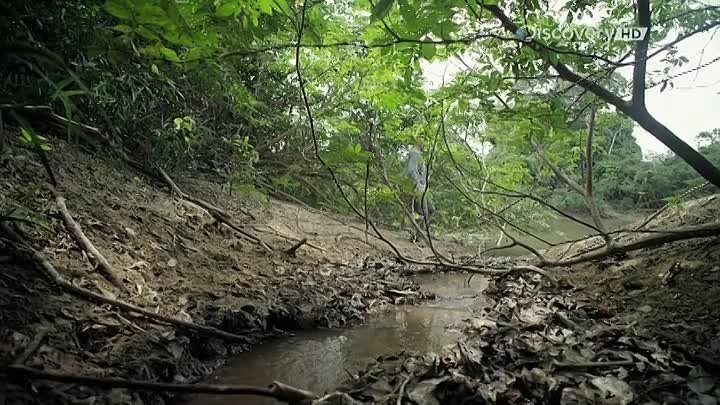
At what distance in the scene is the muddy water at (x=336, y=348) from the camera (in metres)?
2.82

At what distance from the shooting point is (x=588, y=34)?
136 inches

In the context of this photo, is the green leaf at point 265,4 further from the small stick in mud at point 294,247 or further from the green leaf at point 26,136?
the small stick in mud at point 294,247

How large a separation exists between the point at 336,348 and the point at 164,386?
1.99 m

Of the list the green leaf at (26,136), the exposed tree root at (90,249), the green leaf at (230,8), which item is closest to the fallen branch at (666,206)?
the green leaf at (230,8)

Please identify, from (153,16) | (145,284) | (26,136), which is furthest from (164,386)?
(145,284)

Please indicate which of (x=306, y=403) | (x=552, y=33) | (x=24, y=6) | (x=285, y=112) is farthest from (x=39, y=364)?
(x=285, y=112)

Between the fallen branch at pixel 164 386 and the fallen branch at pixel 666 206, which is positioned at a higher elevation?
the fallen branch at pixel 666 206

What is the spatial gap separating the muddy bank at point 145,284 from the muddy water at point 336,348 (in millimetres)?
191

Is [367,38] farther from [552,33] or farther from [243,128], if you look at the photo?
[243,128]

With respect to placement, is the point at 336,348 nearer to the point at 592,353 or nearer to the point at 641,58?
the point at 592,353

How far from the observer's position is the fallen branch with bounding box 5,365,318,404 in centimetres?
170

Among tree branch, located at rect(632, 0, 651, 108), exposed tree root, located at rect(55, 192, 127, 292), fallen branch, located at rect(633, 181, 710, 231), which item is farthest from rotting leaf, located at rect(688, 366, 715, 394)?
exposed tree root, located at rect(55, 192, 127, 292)

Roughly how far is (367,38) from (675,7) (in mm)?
2941

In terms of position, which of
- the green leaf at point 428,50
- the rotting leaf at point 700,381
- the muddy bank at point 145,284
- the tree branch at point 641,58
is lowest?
the muddy bank at point 145,284
